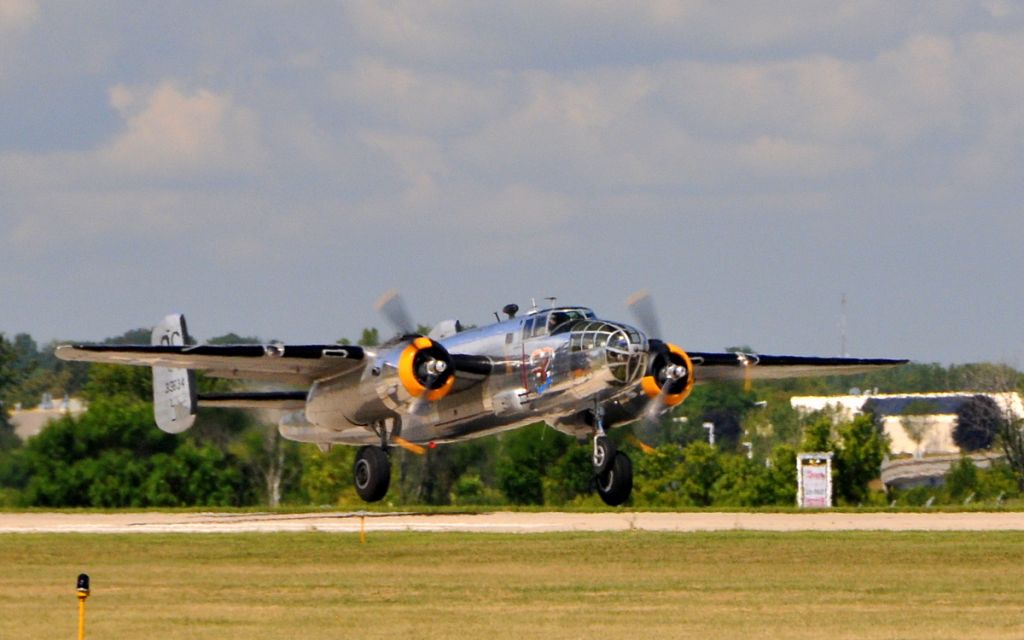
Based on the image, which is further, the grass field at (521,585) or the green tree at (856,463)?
the green tree at (856,463)

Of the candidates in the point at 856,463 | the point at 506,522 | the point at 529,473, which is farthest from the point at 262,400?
the point at 856,463

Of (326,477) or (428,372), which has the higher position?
(428,372)

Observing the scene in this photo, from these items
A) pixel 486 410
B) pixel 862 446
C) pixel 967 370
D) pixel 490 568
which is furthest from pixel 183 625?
pixel 967 370

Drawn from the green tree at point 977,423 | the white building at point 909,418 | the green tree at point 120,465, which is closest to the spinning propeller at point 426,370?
the green tree at point 120,465

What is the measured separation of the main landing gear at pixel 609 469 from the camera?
3688 cm

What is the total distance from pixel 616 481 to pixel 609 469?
0.31m

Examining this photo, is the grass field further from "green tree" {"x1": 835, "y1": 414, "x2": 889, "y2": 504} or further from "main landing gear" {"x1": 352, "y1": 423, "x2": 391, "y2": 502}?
"green tree" {"x1": 835, "y1": 414, "x2": 889, "y2": 504}

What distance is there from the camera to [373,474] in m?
40.1

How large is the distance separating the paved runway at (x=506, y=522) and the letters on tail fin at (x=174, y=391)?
2714 mm

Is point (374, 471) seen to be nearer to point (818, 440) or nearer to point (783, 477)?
point (783, 477)

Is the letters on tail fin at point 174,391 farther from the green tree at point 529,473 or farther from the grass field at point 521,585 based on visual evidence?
the green tree at point 529,473

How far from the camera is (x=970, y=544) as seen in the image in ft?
113

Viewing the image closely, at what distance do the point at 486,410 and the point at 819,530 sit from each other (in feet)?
26.6

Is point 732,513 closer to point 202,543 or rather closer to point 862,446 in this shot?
point 202,543
